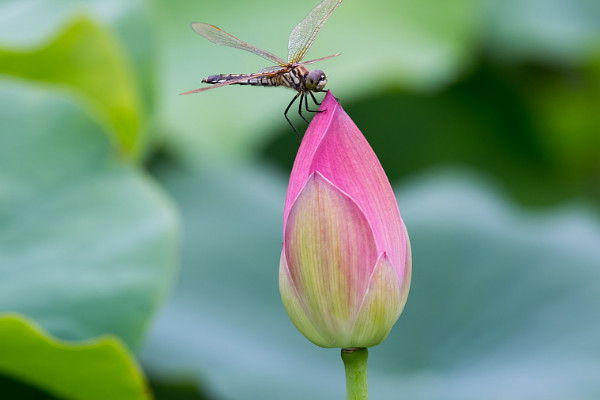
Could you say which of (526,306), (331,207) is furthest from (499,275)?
(331,207)

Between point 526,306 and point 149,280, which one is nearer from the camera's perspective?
point 149,280

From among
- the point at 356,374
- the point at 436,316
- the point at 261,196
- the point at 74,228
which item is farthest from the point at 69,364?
the point at 261,196

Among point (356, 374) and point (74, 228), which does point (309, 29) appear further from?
point (74, 228)

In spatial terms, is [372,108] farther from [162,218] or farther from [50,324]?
[50,324]

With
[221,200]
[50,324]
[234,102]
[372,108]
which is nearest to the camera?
[50,324]

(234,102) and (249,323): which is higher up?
(234,102)

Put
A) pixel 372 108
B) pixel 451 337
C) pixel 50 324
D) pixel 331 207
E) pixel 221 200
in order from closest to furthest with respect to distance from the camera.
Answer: pixel 331 207
pixel 50 324
pixel 451 337
pixel 221 200
pixel 372 108

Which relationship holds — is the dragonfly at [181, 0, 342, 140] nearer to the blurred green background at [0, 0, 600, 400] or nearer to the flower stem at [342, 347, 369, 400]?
the flower stem at [342, 347, 369, 400]

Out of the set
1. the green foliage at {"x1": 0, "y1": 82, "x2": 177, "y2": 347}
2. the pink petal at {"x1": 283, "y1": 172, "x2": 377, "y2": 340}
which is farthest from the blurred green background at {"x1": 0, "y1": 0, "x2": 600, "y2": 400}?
the pink petal at {"x1": 283, "y1": 172, "x2": 377, "y2": 340}

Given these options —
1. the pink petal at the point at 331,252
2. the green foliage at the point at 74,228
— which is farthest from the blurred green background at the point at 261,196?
the pink petal at the point at 331,252
